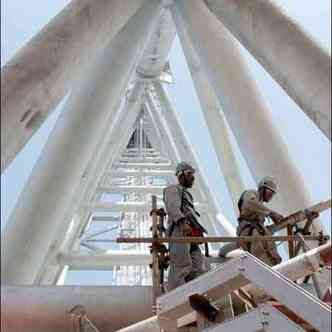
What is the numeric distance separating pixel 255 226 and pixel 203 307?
2336mm

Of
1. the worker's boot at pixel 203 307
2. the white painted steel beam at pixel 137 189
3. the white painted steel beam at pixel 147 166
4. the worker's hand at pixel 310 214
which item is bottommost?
the worker's boot at pixel 203 307

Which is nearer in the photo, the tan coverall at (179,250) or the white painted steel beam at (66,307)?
the tan coverall at (179,250)

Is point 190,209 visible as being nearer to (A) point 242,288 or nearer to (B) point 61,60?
(A) point 242,288

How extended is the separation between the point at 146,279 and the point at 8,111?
1456 cm

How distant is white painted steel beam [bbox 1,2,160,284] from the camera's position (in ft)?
34.2

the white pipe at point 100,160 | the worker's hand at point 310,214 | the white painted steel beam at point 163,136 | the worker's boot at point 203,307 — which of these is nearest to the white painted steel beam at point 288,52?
the worker's hand at point 310,214

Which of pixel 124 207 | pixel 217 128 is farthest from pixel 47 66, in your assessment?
pixel 124 207

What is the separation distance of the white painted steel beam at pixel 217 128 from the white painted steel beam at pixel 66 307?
793 centimetres

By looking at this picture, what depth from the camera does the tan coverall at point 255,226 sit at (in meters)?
7.74

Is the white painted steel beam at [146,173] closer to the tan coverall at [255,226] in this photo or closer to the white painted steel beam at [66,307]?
the tan coverall at [255,226]

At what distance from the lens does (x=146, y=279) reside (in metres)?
21.3

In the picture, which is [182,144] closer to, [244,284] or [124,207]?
[124,207]

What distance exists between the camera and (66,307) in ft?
25.2

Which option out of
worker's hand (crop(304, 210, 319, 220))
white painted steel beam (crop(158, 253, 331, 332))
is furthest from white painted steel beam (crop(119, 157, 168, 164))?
white painted steel beam (crop(158, 253, 331, 332))
